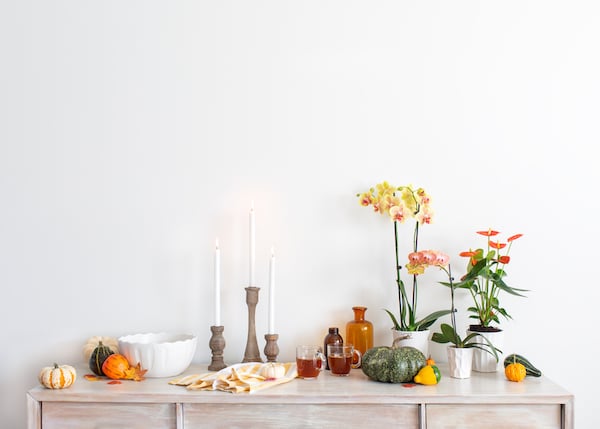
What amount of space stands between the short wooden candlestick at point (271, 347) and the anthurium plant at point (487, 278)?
0.60 metres

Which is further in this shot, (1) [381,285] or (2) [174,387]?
(1) [381,285]

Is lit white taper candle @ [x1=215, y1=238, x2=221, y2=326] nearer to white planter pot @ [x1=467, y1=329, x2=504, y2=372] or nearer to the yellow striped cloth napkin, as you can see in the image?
the yellow striped cloth napkin

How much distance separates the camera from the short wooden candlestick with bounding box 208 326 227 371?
2180mm

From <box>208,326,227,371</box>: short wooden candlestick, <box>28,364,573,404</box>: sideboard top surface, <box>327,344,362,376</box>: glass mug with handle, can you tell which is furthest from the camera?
<box>208,326,227,371</box>: short wooden candlestick

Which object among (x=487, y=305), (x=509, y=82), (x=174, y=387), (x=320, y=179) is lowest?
(x=174, y=387)

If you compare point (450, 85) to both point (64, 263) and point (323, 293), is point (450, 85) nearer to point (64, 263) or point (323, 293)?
point (323, 293)

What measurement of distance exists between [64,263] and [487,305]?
1413 millimetres

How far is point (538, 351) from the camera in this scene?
2271 mm

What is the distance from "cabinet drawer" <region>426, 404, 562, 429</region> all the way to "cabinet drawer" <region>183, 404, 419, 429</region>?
0.06 m

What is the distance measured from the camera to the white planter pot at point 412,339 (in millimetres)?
2143

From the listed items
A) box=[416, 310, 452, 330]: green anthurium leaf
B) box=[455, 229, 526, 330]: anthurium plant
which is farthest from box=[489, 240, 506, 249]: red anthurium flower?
box=[416, 310, 452, 330]: green anthurium leaf

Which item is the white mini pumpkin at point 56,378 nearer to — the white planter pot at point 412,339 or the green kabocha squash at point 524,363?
the white planter pot at point 412,339

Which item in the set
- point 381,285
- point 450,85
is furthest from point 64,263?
point 450,85

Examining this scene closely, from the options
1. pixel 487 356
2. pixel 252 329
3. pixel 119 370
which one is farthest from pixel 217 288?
pixel 487 356
